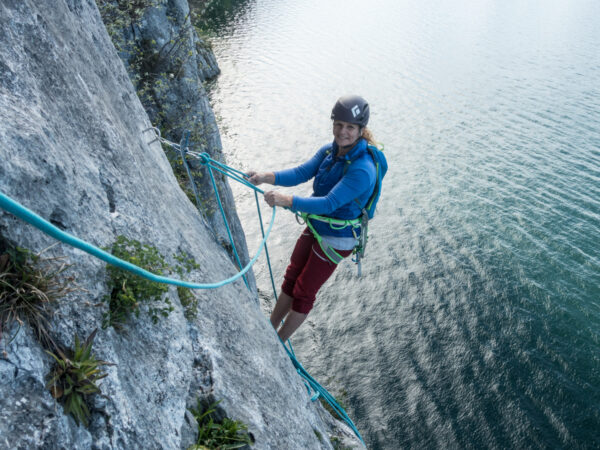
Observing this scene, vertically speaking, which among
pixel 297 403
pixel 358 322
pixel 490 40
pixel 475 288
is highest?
pixel 297 403

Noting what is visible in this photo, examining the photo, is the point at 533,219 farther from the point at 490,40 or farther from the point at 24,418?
the point at 490,40

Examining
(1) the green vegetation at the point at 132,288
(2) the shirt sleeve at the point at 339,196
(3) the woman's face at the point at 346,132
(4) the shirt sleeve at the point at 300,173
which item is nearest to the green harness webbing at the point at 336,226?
(4) the shirt sleeve at the point at 300,173

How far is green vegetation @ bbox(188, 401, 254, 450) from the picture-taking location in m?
3.02

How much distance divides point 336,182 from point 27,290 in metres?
3.75

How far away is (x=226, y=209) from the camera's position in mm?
7828

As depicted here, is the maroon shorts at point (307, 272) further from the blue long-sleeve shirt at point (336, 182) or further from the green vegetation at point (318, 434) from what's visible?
the green vegetation at point (318, 434)

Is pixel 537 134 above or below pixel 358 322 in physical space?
below

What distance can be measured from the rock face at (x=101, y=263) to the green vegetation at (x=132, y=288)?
0.21 ft

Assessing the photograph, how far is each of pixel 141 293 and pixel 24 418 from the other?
41.9 inches

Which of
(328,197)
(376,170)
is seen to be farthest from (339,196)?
(376,170)

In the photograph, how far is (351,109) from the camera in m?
4.87

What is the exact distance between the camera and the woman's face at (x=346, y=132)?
4.95 metres

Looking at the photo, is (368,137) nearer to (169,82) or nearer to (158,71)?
(169,82)

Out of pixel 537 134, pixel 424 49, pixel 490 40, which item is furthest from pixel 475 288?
pixel 490 40
